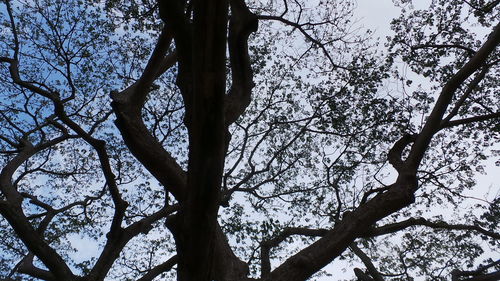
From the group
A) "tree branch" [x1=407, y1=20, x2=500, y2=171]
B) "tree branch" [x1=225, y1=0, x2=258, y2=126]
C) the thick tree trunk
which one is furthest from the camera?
"tree branch" [x1=407, y1=20, x2=500, y2=171]

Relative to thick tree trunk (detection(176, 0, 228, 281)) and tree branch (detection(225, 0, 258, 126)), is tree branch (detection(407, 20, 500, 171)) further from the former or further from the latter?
thick tree trunk (detection(176, 0, 228, 281))

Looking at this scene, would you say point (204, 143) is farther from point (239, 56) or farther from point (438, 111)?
point (438, 111)

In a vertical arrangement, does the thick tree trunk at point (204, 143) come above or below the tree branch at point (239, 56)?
below

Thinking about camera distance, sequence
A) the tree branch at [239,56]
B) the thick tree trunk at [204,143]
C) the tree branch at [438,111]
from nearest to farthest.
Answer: the thick tree trunk at [204,143], the tree branch at [239,56], the tree branch at [438,111]

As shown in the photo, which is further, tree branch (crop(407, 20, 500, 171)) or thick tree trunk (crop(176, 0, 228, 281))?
tree branch (crop(407, 20, 500, 171))

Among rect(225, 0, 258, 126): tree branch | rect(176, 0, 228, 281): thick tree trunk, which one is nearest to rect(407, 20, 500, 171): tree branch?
rect(225, 0, 258, 126): tree branch

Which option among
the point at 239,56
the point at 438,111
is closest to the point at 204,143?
the point at 239,56

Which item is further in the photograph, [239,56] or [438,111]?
[438,111]

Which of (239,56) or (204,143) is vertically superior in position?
(239,56)

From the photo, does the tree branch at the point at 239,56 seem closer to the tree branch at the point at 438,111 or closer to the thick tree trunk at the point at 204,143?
the thick tree trunk at the point at 204,143

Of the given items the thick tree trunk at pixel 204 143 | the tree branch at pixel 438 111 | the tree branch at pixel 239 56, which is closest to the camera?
the thick tree trunk at pixel 204 143

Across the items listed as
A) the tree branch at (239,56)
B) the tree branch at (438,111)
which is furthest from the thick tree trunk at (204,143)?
the tree branch at (438,111)

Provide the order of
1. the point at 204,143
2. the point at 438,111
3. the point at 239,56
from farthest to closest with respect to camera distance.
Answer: the point at 438,111, the point at 239,56, the point at 204,143

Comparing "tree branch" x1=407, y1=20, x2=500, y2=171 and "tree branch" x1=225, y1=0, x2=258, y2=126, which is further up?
"tree branch" x1=225, y1=0, x2=258, y2=126
